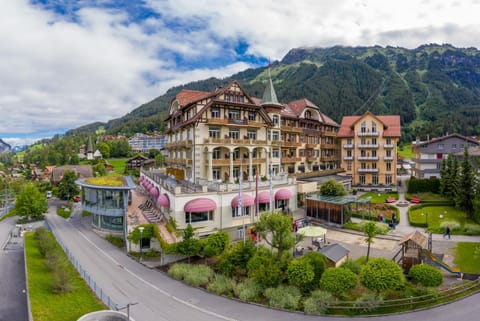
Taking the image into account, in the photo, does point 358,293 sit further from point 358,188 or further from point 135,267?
point 358,188

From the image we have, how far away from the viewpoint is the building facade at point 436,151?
6012cm

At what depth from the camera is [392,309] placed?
19578 millimetres

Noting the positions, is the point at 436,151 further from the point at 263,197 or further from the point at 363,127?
the point at 263,197

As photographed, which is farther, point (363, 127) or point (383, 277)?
point (363, 127)

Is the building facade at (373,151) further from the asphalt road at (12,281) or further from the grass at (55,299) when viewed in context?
the asphalt road at (12,281)

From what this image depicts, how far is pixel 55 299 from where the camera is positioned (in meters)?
22.0

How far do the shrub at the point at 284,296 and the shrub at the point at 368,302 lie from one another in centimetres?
399

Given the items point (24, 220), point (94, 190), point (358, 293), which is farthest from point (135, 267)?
point (24, 220)

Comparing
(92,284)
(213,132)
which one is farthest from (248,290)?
(213,132)

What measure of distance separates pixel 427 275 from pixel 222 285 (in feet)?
48.8

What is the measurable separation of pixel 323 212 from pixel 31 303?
32955mm

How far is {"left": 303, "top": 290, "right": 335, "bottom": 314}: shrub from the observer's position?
19.5m

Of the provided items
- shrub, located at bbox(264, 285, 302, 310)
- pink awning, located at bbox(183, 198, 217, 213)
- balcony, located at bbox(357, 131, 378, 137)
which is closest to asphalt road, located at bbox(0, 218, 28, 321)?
pink awning, located at bbox(183, 198, 217, 213)

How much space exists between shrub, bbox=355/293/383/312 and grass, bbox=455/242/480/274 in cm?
1019
